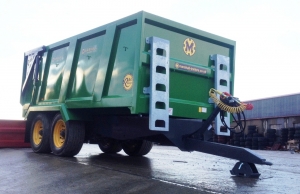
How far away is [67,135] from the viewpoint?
7.71m

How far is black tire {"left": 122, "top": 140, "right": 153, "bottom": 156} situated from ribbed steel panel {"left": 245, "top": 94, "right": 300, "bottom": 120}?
12344mm

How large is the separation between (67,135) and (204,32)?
349 cm

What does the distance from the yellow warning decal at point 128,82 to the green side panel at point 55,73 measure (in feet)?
8.43

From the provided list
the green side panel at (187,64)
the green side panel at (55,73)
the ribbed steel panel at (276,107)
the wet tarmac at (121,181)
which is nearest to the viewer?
the wet tarmac at (121,181)

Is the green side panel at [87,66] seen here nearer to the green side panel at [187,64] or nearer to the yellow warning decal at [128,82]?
the yellow warning decal at [128,82]

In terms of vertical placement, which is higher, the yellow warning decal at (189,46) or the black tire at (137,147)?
the yellow warning decal at (189,46)

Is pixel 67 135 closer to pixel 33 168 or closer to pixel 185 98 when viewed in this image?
pixel 33 168

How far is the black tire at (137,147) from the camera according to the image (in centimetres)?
927

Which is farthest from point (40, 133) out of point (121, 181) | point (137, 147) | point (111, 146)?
point (121, 181)

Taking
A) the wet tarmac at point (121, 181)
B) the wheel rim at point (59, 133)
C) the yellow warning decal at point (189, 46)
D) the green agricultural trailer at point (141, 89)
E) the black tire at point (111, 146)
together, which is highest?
the yellow warning decal at point (189, 46)

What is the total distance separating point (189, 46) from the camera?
23.0 feet

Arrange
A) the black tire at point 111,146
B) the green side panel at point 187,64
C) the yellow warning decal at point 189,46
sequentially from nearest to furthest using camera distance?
the green side panel at point 187,64 → the yellow warning decal at point 189,46 → the black tire at point 111,146

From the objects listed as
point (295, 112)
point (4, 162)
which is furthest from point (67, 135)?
point (295, 112)

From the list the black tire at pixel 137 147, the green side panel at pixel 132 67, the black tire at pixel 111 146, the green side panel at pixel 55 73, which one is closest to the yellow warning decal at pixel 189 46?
the green side panel at pixel 132 67
